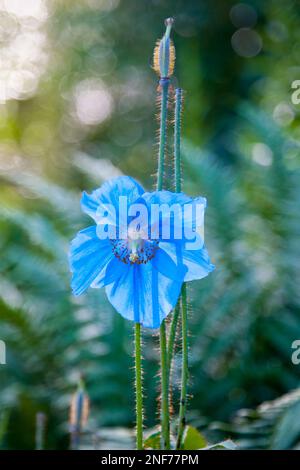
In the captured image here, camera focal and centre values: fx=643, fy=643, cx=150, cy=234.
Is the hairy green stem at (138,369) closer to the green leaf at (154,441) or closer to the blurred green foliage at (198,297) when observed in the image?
the green leaf at (154,441)

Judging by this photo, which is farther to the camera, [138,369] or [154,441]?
[154,441]

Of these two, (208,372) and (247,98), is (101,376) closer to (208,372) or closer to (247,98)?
(208,372)

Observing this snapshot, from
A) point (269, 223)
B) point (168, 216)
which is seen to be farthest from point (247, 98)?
point (168, 216)

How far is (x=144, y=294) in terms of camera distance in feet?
2.28

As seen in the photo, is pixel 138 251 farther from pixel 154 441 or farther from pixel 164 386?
pixel 154 441

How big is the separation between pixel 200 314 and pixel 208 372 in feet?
0.47

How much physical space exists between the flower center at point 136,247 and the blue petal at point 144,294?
11 mm

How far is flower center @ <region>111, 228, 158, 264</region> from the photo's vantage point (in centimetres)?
Result: 71

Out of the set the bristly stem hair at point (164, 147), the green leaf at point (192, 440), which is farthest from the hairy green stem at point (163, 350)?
the green leaf at point (192, 440)

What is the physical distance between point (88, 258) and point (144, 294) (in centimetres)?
7

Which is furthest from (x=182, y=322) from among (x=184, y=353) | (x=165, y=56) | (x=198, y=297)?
(x=198, y=297)

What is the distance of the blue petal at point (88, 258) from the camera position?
0.68m

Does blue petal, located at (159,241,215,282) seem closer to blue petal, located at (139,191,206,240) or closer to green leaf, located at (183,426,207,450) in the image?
blue petal, located at (139,191,206,240)
